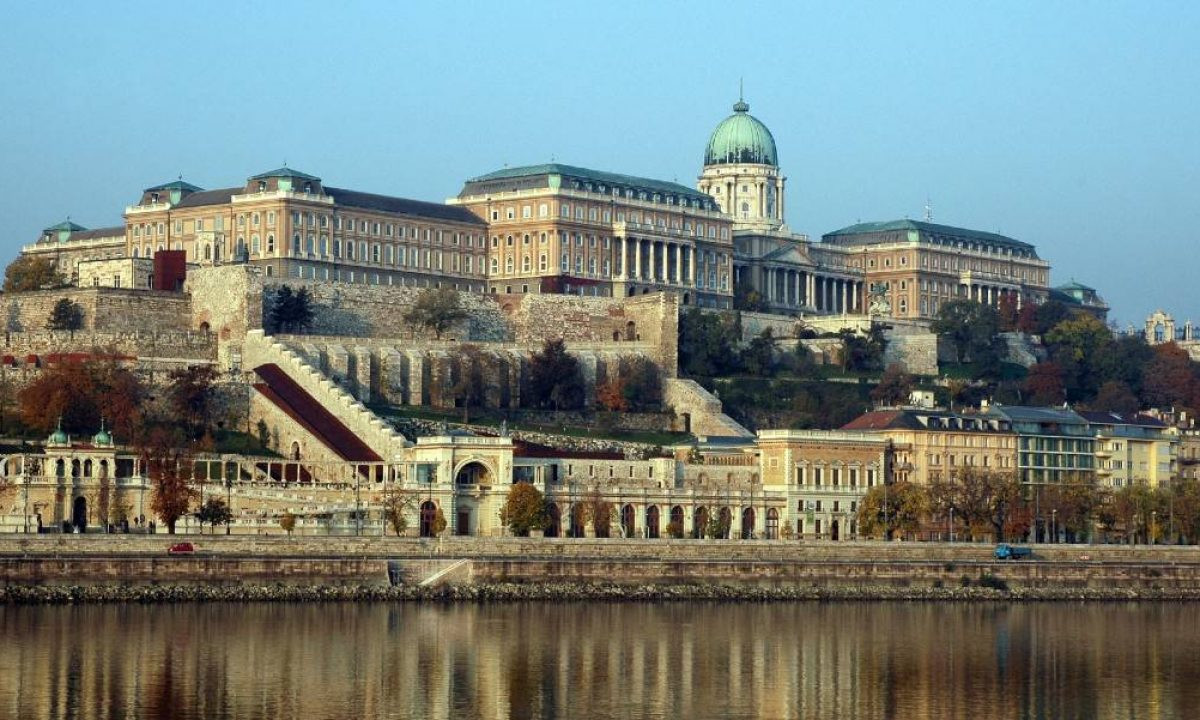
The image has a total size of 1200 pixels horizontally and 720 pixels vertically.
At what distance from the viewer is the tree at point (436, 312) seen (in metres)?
141

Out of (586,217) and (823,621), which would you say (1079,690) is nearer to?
(823,621)

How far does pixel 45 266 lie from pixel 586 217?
109ft

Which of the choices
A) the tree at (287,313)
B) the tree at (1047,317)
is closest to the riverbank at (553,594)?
the tree at (287,313)

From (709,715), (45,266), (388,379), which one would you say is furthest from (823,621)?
(45,266)

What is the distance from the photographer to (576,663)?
2975 inches

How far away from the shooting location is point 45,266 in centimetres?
14375

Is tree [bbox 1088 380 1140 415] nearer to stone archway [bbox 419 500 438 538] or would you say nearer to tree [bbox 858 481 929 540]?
tree [bbox 858 481 929 540]

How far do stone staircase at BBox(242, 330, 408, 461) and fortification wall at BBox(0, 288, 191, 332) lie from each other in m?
5.39

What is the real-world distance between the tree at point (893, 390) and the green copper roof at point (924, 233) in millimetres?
44441

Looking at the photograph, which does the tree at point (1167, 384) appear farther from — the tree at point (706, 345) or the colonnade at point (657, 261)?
the colonnade at point (657, 261)

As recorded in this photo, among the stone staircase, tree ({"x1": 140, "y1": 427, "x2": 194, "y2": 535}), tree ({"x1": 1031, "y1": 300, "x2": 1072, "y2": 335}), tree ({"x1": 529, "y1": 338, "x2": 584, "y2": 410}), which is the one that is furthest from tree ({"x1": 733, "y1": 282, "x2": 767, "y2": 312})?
tree ({"x1": 140, "y1": 427, "x2": 194, "y2": 535})

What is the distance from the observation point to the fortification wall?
132125 millimetres

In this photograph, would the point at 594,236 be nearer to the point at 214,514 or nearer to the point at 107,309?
the point at 107,309

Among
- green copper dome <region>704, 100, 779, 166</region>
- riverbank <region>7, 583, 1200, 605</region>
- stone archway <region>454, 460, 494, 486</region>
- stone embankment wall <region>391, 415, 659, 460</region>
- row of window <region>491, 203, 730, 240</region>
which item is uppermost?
green copper dome <region>704, 100, 779, 166</region>
